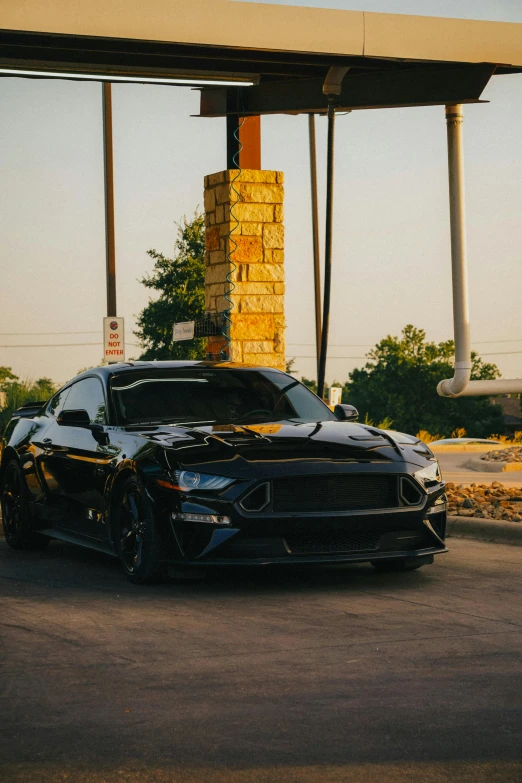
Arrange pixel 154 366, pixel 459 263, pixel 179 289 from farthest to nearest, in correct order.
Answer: pixel 179 289
pixel 459 263
pixel 154 366

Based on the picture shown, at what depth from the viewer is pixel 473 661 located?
20.1ft

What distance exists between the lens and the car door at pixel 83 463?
29.9ft

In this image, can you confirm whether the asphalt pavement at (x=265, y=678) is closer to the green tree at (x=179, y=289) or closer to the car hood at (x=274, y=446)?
the car hood at (x=274, y=446)

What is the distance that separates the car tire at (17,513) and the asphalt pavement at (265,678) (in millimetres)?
1451

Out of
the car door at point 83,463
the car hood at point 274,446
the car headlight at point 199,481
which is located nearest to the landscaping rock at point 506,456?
the car door at point 83,463

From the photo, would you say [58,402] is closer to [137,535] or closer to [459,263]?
[137,535]

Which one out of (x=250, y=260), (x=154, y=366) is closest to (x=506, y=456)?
(x=250, y=260)

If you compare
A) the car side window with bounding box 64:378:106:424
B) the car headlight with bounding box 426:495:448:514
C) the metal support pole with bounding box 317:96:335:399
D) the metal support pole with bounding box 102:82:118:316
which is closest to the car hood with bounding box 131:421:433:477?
the car headlight with bounding box 426:495:448:514

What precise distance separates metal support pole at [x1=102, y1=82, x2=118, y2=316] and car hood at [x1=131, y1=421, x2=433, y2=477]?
60.1 ft

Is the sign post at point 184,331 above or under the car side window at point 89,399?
above

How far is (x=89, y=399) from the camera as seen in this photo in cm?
1004

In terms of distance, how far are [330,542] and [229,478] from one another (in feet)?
2.55

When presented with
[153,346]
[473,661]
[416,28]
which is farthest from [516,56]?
[153,346]

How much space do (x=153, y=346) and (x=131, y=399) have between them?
46.5 meters
